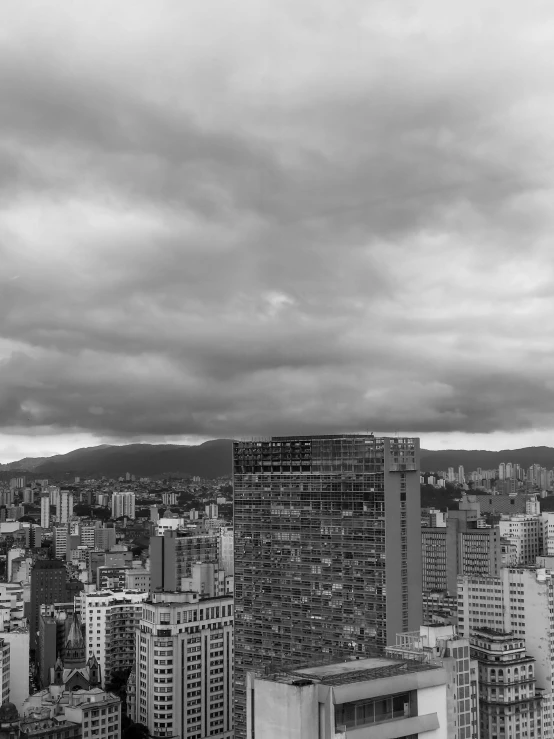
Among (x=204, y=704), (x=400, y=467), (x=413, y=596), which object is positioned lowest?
(x=204, y=704)

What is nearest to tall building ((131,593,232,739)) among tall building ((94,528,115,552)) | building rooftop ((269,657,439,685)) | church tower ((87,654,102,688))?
church tower ((87,654,102,688))

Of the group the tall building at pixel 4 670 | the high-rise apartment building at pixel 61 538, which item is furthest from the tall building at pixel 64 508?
the tall building at pixel 4 670

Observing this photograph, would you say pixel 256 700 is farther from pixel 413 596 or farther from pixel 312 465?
pixel 312 465

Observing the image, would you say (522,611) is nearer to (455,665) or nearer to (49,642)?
(455,665)

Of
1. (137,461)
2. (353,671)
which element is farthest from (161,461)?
(353,671)

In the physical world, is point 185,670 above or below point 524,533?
below

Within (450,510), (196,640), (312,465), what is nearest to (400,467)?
(312,465)

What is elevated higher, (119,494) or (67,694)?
(119,494)

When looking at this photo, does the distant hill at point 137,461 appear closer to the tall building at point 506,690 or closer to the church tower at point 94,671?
the church tower at point 94,671
